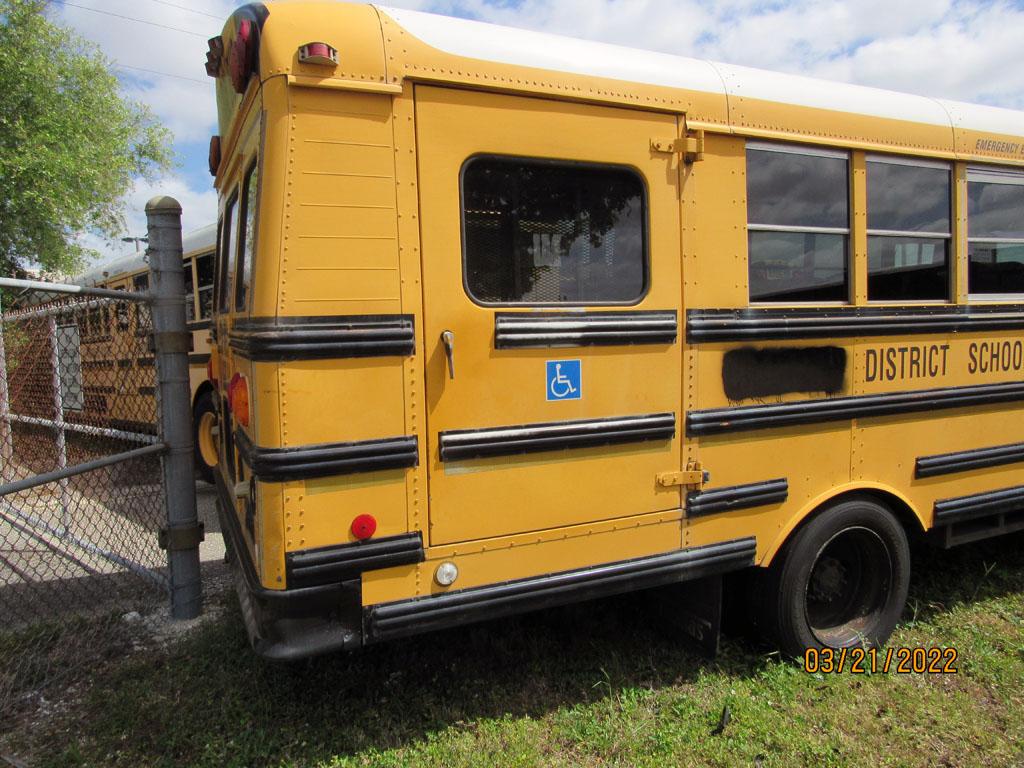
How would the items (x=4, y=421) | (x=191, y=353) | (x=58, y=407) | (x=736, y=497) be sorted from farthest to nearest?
(x=191, y=353) < (x=58, y=407) < (x=4, y=421) < (x=736, y=497)

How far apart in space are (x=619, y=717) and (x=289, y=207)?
230 centimetres

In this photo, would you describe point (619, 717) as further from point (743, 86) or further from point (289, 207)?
point (743, 86)

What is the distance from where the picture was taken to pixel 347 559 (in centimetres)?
225

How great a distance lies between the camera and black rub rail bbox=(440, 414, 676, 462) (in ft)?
7.76

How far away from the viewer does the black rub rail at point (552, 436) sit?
7.76 feet

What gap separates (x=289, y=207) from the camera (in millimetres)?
2146

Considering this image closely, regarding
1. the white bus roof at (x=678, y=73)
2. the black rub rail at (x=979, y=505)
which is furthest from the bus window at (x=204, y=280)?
the black rub rail at (x=979, y=505)

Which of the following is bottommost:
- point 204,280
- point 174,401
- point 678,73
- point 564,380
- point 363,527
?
point 363,527

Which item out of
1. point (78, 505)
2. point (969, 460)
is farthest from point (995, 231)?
point (78, 505)

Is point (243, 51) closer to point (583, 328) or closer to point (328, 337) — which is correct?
point (328, 337)

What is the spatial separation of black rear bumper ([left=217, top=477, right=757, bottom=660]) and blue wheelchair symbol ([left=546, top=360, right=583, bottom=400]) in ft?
2.20

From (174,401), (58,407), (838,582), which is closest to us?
(838,582)

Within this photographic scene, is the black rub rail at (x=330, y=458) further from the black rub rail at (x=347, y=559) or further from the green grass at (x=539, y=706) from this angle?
the green grass at (x=539, y=706)
